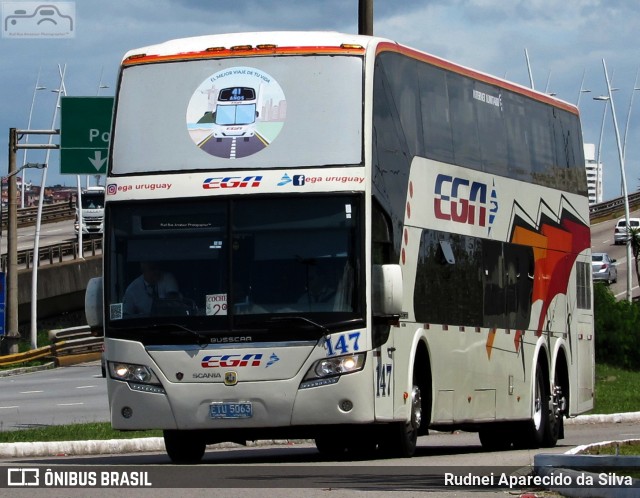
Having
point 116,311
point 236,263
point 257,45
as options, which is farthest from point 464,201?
point 116,311

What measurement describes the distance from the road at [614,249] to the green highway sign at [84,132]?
4700cm

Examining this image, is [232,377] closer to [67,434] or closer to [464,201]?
[464,201]

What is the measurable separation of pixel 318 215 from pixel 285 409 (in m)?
1.89

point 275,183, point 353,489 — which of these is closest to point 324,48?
point 275,183

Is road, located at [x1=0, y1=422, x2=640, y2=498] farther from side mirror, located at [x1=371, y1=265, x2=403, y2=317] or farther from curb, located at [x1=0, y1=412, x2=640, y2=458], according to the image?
side mirror, located at [x1=371, y1=265, x2=403, y2=317]

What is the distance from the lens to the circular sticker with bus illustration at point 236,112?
1666 centimetres

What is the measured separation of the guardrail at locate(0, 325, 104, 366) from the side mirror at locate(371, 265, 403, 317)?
38761 mm

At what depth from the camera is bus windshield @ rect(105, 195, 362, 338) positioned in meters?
16.1

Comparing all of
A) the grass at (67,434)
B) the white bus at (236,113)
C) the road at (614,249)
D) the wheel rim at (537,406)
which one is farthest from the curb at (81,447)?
the road at (614,249)

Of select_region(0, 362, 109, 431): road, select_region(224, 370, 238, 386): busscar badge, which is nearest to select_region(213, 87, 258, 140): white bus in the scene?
select_region(224, 370, 238, 386): busscar badge

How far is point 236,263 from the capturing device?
16.2m

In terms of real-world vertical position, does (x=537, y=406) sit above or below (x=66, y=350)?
below

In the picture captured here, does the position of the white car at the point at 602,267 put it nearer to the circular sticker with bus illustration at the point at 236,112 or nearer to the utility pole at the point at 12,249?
the utility pole at the point at 12,249

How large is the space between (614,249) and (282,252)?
79.1 m
